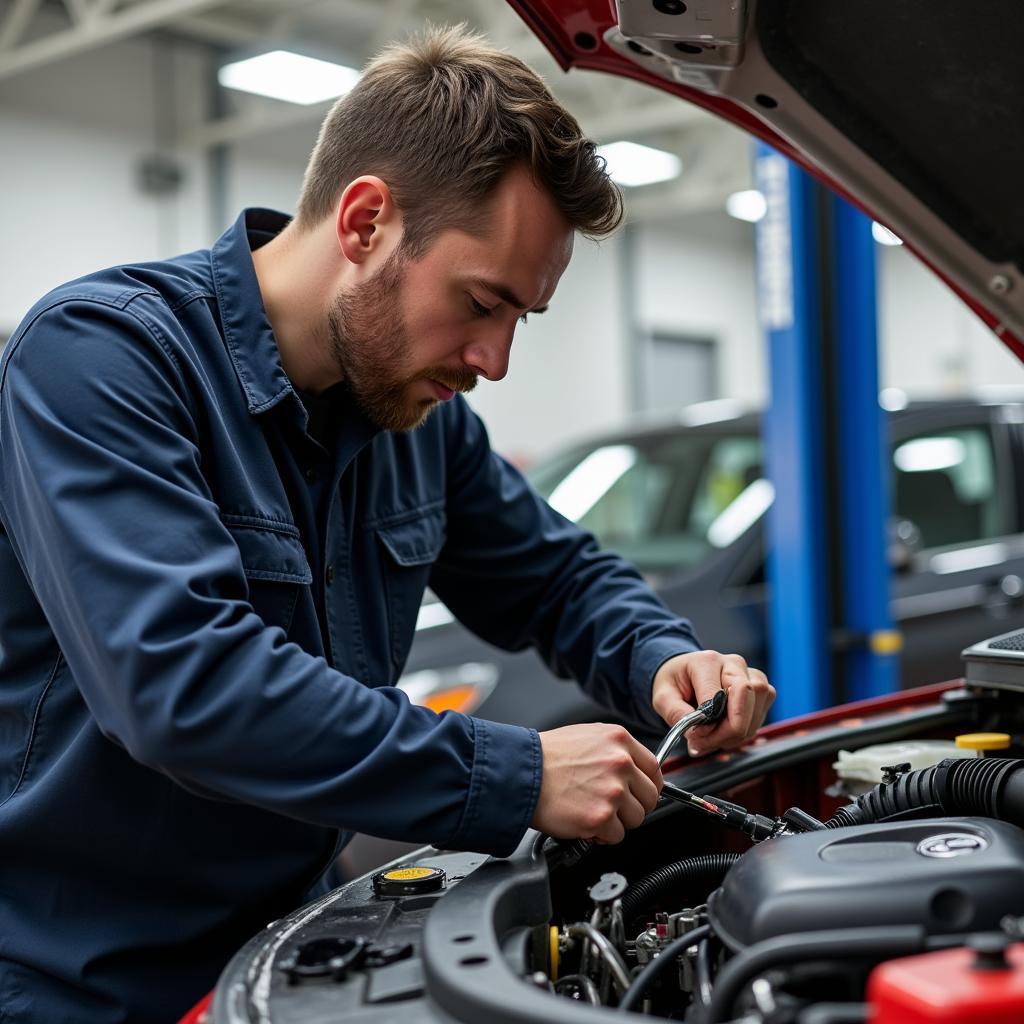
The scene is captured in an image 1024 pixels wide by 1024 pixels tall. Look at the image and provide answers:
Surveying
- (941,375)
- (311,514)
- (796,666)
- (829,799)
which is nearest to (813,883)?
(829,799)

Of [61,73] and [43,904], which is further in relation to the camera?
[61,73]

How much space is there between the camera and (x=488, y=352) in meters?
1.45

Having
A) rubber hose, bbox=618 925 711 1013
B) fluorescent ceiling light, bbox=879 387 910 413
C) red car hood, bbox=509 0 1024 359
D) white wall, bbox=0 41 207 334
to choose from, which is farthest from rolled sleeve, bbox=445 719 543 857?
white wall, bbox=0 41 207 334

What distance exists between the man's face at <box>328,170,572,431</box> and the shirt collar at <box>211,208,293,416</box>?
9 centimetres

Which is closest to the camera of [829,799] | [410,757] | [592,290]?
[410,757]

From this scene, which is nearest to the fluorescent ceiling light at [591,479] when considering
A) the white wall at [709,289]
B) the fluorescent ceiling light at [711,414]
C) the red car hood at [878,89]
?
the fluorescent ceiling light at [711,414]

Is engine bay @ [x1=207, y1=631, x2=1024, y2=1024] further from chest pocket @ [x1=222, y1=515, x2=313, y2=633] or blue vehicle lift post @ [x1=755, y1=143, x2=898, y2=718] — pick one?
blue vehicle lift post @ [x1=755, y1=143, x2=898, y2=718]

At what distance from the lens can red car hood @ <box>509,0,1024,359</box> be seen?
4.53 feet

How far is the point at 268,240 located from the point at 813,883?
1116mm

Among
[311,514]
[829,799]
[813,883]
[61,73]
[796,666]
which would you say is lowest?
[796,666]

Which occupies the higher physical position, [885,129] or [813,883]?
[885,129]

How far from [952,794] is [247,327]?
92cm

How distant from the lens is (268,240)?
1.67 meters

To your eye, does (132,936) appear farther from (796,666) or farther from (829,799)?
(796,666)
